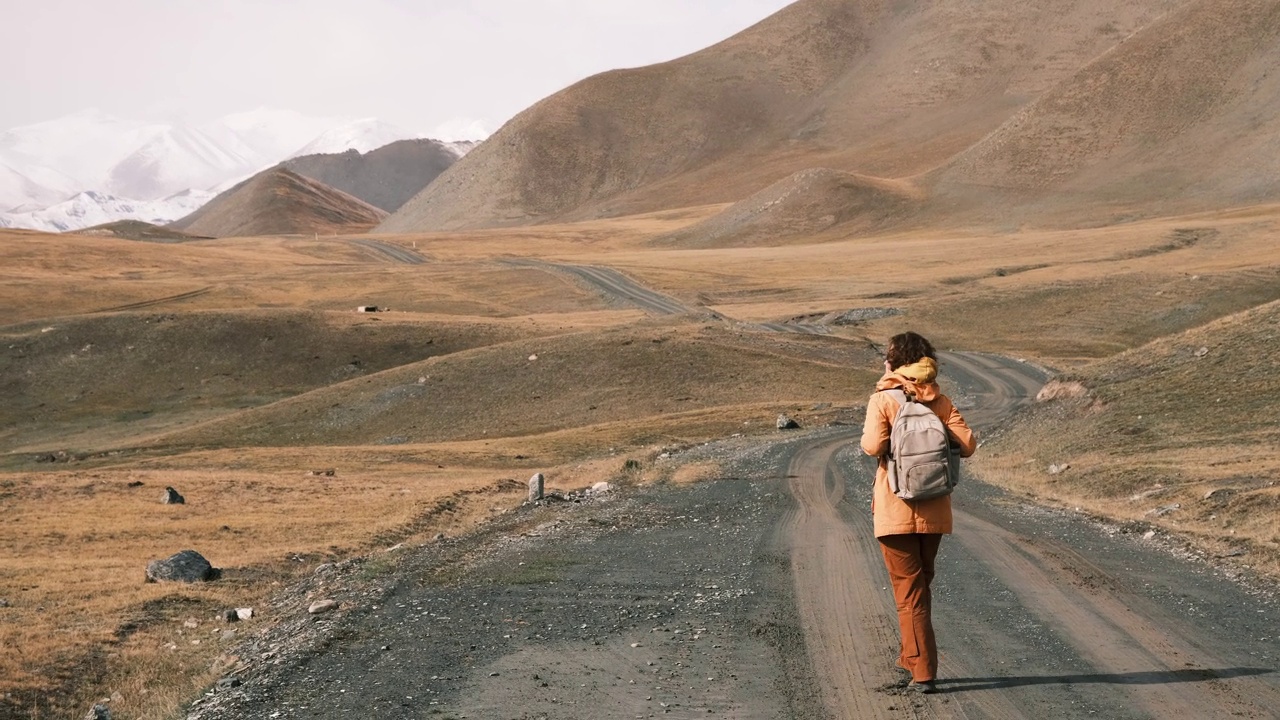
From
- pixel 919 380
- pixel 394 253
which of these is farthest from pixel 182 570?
pixel 394 253

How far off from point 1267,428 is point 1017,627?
2071 cm

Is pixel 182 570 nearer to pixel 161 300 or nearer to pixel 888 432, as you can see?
pixel 888 432

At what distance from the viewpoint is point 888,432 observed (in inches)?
426

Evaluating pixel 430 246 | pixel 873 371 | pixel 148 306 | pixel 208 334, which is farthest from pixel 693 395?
pixel 430 246

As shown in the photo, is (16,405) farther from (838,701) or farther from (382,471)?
(838,701)

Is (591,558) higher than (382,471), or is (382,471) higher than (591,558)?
(591,558)

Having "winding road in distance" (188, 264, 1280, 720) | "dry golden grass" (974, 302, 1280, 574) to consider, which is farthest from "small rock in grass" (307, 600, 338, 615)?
"dry golden grass" (974, 302, 1280, 574)

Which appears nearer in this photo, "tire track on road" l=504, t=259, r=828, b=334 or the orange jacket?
the orange jacket

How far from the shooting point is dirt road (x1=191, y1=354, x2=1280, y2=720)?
1044 cm

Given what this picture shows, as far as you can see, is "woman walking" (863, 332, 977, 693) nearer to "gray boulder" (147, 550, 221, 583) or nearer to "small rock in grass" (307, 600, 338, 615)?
"small rock in grass" (307, 600, 338, 615)

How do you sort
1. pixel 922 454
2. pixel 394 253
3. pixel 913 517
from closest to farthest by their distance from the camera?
pixel 922 454
pixel 913 517
pixel 394 253

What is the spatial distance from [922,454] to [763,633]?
3316mm

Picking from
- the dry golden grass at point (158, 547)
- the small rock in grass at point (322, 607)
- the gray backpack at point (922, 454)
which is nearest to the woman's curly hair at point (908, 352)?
the gray backpack at point (922, 454)

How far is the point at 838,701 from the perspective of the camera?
10.3 metres
